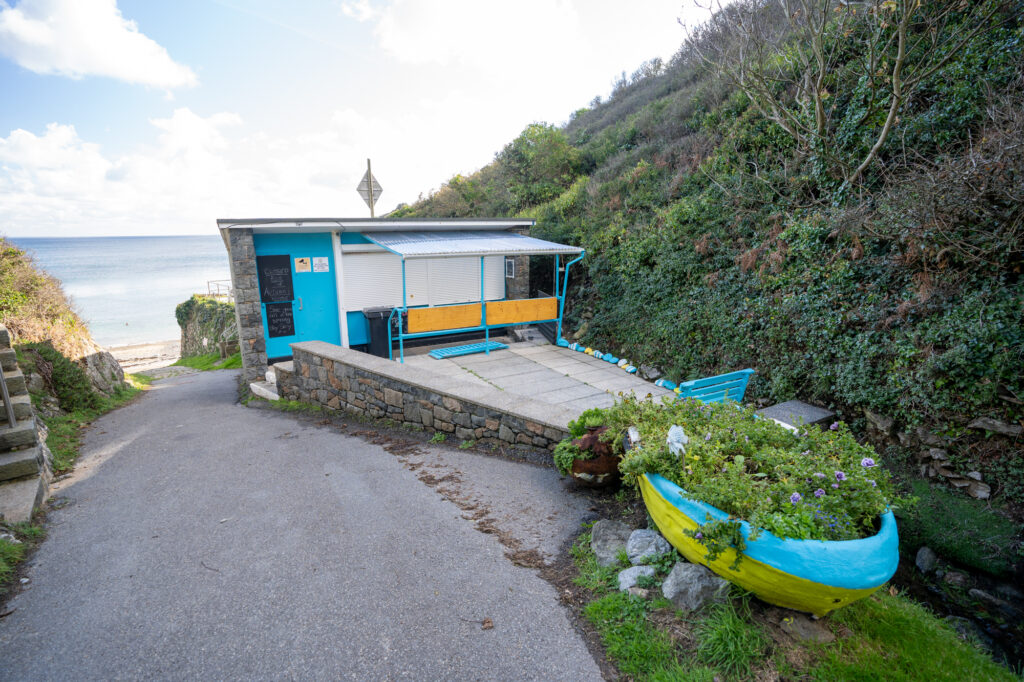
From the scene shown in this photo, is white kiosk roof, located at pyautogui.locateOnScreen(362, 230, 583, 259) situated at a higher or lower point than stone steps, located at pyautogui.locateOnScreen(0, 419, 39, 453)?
higher

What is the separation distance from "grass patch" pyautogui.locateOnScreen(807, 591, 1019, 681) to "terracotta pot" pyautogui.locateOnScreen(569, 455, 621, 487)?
1638 millimetres

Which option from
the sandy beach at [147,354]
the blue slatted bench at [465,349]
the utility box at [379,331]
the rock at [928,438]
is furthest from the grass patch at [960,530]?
the sandy beach at [147,354]

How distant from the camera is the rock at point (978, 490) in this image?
13.9 feet

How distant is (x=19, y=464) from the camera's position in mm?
4289

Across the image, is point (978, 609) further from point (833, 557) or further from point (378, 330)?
point (378, 330)

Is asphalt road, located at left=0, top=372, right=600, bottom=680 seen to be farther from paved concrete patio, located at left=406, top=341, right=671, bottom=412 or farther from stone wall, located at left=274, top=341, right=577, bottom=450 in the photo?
paved concrete patio, located at left=406, top=341, right=671, bottom=412

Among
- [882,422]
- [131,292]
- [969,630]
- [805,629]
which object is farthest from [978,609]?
[131,292]

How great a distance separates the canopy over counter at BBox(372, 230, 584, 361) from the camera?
28.5ft

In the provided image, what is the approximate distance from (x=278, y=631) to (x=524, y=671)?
1.36 m

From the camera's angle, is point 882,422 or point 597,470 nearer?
point 597,470

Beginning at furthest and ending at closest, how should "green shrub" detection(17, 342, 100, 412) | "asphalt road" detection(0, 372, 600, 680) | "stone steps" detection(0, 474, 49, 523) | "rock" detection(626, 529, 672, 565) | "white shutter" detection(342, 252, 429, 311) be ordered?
"white shutter" detection(342, 252, 429, 311)
"green shrub" detection(17, 342, 100, 412)
"stone steps" detection(0, 474, 49, 523)
"rock" detection(626, 529, 672, 565)
"asphalt road" detection(0, 372, 600, 680)

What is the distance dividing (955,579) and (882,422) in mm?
1654

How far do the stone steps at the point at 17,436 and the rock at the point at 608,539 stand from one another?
5.24 m

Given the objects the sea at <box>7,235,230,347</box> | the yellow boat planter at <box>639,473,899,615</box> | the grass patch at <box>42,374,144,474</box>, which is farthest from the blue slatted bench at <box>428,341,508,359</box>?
the sea at <box>7,235,230,347</box>
